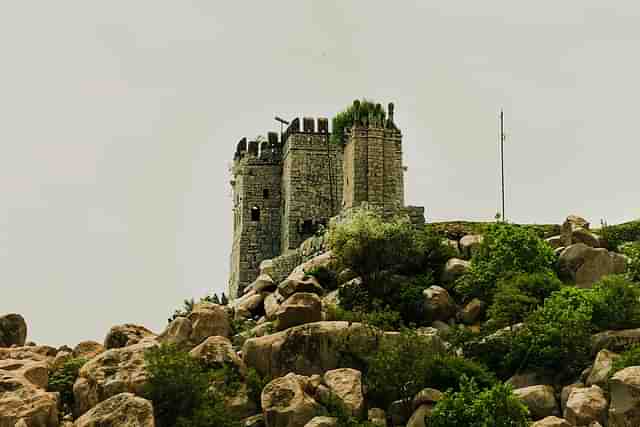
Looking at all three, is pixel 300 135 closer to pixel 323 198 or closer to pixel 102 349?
pixel 323 198

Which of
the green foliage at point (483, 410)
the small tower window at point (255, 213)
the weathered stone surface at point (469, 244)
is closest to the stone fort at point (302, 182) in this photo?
the small tower window at point (255, 213)

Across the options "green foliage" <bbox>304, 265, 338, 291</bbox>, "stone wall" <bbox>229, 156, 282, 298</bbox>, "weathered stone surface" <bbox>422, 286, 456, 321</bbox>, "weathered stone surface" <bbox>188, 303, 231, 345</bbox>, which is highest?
"stone wall" <bbox>229, 156, 282, 298</bbox>

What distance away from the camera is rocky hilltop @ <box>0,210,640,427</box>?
5197 cm

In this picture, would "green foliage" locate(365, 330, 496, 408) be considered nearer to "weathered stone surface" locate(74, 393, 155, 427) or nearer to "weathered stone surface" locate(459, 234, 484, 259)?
"weathered stone surface" locate(74, 393, 155, 427)

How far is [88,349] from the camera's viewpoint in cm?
5978

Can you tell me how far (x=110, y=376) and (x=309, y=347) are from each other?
300 inches

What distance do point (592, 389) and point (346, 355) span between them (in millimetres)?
10026

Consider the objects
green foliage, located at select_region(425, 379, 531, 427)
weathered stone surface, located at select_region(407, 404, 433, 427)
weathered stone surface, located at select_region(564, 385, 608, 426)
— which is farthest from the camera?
weathered stone surface, located at select_region(407, 404, 433, 427)

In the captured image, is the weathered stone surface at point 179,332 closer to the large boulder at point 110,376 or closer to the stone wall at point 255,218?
the large boulder at point 110,376

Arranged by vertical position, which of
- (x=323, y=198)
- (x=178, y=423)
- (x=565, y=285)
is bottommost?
(x=178, y=423)

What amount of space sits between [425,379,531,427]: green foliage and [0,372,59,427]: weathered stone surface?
43.8ft

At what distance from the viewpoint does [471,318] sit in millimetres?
61219

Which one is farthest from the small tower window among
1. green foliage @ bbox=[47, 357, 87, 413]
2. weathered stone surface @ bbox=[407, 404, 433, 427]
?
weathered stone surface @ bbox=[407, 404, 433, 427]

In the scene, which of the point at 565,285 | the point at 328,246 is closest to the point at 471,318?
the point at 565,285
